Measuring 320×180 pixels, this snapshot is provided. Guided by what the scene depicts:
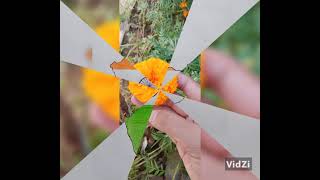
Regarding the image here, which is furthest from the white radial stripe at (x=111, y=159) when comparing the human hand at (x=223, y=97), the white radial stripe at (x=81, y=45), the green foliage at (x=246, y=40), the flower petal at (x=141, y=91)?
the green foliage at (x=246, y=40)

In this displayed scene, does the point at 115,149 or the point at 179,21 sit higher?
the point at 179,21

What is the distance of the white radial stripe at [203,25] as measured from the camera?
3051 millimetres

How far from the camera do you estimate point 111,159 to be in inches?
122

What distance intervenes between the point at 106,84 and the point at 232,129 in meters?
0.82

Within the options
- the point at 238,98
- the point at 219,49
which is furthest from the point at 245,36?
the point at 238,98

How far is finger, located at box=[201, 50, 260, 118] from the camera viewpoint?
3.05 metres

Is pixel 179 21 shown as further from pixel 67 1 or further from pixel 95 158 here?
pixel 95 158

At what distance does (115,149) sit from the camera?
3.11 metres

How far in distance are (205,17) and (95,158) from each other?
1.10 meters

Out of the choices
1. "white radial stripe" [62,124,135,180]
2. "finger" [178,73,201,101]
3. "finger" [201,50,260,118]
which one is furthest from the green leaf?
"finger" [201,50,260,118]

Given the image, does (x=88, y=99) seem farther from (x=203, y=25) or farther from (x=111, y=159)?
(x=203, y=25)

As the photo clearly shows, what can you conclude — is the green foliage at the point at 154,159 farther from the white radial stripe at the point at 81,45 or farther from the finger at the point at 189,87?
the white radial stripe at the point at 81,45

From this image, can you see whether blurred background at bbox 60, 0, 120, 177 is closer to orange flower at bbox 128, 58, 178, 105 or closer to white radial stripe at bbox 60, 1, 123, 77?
white radial stripe at bbox 60, 1, 123, 77

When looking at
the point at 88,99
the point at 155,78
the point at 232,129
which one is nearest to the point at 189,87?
the point at 155,78
